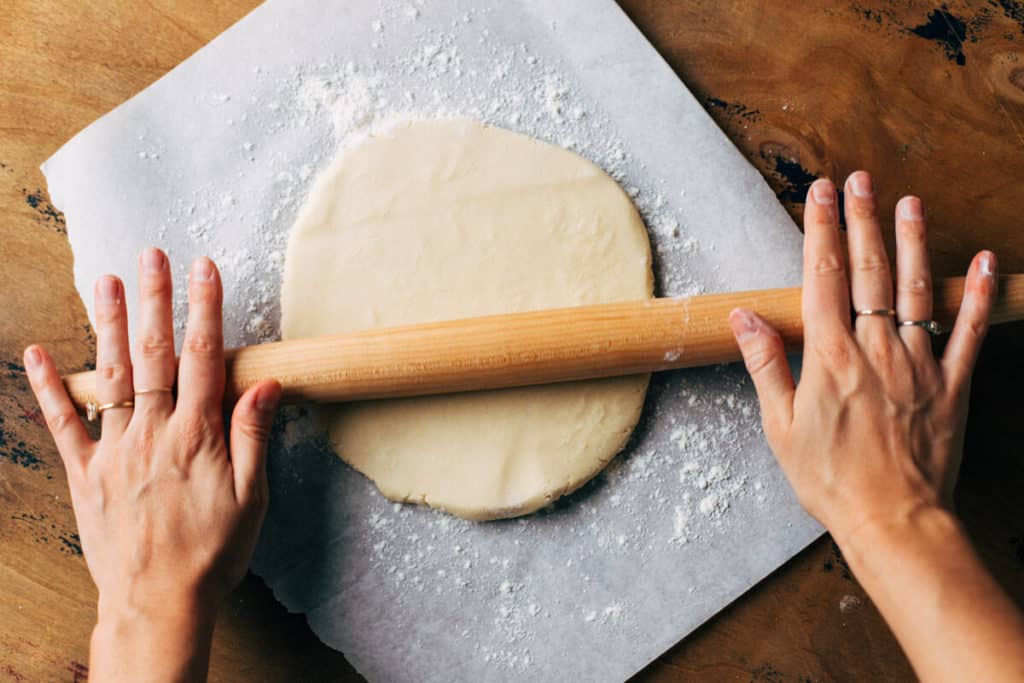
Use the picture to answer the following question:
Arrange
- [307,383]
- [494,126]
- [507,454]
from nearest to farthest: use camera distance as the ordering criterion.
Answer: [307,383] < [507,454] < [494,126]

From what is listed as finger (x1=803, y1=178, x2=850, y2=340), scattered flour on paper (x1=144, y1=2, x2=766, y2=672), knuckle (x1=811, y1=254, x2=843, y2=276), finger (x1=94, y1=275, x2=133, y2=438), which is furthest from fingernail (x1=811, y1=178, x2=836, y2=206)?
finger (x1=94, y1=275, x2=133, y2=438)

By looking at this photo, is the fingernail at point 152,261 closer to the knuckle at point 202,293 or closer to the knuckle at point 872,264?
the knuckle at point 202,293

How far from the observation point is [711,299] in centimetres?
132

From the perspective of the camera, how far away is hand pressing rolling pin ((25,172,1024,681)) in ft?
4.03

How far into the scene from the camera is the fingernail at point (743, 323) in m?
1.29

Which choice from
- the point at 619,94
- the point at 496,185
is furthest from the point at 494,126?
the point at 619,94

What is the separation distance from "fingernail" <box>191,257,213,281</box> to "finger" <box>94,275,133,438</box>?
15 centimetres

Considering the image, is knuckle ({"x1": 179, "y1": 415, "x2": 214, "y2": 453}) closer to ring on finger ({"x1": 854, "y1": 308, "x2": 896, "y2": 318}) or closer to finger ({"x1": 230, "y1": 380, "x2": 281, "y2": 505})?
finger ({"x1": 230, "y1": 380, "x2": 281, "y2": 505})

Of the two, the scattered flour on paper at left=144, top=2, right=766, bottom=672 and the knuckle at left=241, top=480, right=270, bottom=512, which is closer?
the knuckle at left=241, top=480, right=270, bottom=512

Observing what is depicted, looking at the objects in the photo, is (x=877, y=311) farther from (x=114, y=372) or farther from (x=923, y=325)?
(x=114, y=372)

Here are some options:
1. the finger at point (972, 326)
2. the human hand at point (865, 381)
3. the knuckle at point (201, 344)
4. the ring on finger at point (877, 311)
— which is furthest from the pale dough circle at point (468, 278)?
the finger at point (972, 326)

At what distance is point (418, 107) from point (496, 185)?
0.80 ft

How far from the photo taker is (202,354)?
1294 millimetres

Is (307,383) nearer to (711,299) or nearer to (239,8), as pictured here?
(711,299)
